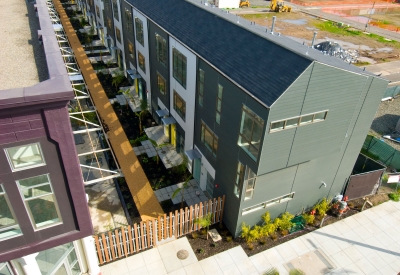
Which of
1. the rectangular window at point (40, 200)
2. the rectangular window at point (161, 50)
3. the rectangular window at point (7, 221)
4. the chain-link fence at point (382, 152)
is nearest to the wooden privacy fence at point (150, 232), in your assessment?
the rectangular window at point (40, 200)

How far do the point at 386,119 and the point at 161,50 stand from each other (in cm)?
2192

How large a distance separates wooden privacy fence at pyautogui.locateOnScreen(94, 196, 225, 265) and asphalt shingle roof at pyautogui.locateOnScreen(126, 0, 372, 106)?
6.70 meters

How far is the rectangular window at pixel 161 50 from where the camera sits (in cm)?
2191

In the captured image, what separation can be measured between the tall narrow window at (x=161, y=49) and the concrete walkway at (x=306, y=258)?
1307 cm

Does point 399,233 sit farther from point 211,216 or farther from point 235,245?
point 211,216

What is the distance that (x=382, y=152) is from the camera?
22.6 metres

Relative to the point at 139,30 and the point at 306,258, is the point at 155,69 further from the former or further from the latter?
the point at 306,258

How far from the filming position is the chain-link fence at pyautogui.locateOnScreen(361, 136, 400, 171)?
858 inches

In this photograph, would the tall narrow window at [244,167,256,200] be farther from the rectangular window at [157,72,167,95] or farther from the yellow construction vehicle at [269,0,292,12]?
the yellow construction vehicle at [269,0,292,12]

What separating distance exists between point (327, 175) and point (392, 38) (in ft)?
174

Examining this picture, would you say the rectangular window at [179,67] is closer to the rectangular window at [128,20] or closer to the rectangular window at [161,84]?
the rectangular window at [161,84]

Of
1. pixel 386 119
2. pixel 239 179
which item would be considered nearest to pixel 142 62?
pixel 239 179

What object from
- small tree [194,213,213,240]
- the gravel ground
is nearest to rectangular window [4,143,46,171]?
small tree [194,213,213,240]

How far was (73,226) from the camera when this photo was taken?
1188 centimetres
